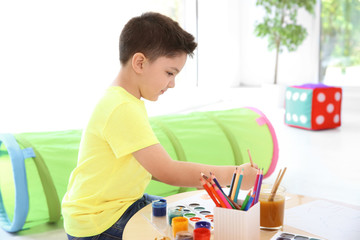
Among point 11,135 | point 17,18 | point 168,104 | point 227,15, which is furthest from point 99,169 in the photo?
point 227,15

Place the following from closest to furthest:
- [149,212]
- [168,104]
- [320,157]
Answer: [149,212], [320,157], [168,104]

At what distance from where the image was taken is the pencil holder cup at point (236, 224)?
789 millimetres

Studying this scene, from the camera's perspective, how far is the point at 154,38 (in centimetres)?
112

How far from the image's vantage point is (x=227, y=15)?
616 centimetres

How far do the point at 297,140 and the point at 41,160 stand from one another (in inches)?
95.7

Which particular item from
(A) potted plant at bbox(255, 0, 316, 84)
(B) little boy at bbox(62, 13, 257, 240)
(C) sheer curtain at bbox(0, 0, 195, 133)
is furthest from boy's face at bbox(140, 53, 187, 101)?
(A) potted plant at bbox(255, 0, 316, 84)

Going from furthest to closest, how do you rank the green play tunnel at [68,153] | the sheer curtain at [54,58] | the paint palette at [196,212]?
the sheer curtain at [54,58] < the green play tunnel at [68,153] < the paint palette at [196,212]

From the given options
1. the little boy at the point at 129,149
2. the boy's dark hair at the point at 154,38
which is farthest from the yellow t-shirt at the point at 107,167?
the boy's dark hair at the point at 154,38

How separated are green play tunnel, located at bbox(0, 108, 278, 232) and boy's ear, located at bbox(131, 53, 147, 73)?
97 centimetres

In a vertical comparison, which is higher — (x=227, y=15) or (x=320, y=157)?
(x=227, y=15)

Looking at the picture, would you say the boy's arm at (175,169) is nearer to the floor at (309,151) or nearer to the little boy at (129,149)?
the little boy at (129,149)

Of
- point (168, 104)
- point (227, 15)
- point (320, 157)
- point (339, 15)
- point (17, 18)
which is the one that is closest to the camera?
point (320, 157)

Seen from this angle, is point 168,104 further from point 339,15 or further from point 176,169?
point 176,169

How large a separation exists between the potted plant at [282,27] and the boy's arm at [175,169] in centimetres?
482
